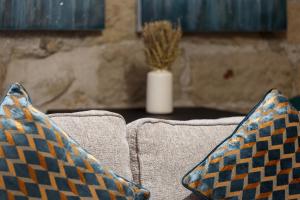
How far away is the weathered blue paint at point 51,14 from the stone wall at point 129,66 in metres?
0.06

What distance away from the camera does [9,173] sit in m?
1.32

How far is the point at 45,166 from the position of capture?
134 centimetres

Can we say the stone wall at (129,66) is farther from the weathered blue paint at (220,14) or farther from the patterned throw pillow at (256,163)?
the patterned throw pillow at (256,163)

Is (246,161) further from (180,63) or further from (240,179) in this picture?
(180,63)

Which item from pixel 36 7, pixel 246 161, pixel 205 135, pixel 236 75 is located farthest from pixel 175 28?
pixel 246 161

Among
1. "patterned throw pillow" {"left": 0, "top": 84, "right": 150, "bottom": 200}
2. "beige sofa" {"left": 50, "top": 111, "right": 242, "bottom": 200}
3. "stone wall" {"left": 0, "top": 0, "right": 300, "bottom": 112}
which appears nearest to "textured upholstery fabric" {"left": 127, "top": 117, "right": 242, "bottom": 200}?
"beige sofa" {"left": 50, "top": 111, "right": 242, "bottom": 200}

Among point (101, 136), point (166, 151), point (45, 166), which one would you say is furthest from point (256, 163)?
point (45, 166)

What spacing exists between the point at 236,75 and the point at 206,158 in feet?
4.24

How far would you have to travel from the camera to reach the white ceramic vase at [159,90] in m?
2.42

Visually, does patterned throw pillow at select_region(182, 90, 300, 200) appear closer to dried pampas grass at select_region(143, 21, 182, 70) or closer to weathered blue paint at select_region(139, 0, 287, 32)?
dried pampas grass at select_region(143, 21, 182, 70)

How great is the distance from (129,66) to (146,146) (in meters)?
1.03

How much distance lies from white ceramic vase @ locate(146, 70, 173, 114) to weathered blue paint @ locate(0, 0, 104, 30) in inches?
12.1

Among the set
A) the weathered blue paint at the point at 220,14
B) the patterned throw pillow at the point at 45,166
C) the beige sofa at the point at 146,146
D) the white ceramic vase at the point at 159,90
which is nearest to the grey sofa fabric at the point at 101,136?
the beige sofa at the point at 146,146

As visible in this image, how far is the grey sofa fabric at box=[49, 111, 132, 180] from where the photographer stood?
152 cm
